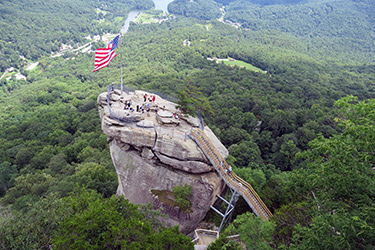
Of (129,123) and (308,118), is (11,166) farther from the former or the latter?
(308,118)

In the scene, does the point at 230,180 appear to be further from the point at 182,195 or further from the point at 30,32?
the point at 30,32

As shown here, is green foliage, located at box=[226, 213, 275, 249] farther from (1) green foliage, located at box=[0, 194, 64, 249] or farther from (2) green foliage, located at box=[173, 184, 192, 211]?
(1) green foliage, located at box=[0, 194, 64, 249]

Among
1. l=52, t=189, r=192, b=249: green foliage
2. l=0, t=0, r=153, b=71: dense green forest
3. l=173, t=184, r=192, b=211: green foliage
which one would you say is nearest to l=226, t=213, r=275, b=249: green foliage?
l=52, t=189, r=192, b=249: green foliage

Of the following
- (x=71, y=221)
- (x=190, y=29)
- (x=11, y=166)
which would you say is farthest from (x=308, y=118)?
(x=190, y=29)

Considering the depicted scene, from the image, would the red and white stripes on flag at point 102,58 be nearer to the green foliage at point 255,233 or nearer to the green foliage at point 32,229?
the green foliage at point 32,229

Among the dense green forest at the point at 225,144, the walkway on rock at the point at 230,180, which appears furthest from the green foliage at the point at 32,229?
the walkway on rock at the point at 230,180

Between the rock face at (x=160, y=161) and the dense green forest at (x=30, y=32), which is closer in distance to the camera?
the rock face at (x=160, y=161)

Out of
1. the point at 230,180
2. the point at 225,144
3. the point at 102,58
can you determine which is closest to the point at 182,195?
the point at 230,180
